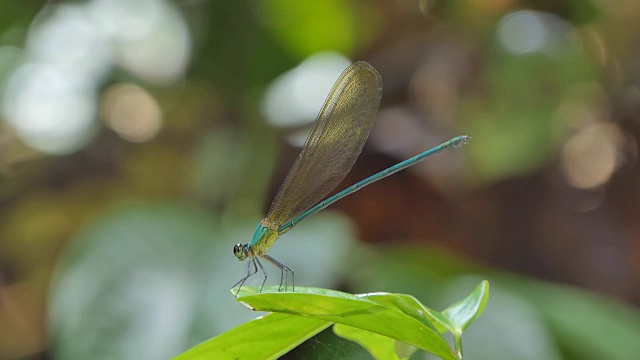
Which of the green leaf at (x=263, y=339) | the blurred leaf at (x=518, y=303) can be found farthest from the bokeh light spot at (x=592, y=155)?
the green leaf at (x=263, y=339)

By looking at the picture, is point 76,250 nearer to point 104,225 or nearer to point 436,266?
point 104,225

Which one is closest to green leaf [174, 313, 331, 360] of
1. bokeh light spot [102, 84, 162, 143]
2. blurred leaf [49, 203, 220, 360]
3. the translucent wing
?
the translucent wing

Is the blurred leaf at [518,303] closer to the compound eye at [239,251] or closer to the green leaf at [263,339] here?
the compound eye at [239,251]

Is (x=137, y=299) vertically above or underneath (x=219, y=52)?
underneath

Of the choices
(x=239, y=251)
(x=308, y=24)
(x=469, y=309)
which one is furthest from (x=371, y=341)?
(x=308, y=24)

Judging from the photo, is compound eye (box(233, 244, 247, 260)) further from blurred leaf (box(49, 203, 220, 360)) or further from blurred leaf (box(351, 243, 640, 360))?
blurred leaf (box(351, 243, 640, 360))

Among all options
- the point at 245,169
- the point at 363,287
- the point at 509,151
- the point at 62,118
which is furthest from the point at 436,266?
the point at 62,118
